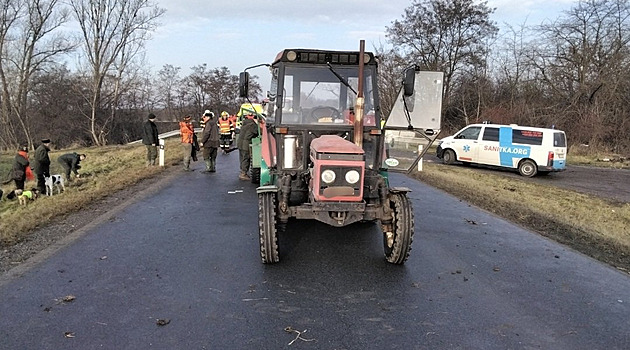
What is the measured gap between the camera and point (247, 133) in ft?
42.4

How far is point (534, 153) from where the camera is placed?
18.7 metres

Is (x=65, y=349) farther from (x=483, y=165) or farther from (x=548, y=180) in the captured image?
(x=483, y=165)

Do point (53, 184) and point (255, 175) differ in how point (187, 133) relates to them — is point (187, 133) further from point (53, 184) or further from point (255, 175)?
point (53, 184)

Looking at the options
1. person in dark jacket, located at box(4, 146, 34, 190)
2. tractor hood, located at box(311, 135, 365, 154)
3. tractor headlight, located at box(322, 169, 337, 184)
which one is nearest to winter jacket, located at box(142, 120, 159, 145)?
person in dark jacket, located at box(4, 146, 34, 190)

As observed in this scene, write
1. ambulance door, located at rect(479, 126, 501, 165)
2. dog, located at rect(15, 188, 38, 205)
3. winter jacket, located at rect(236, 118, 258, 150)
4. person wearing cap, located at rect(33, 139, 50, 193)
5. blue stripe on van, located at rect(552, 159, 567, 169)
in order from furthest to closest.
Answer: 1. ambulance door, located at rect(479, 126, 501, 165)
2. blue stripe on van, located at rect(552, 159, 567, 169)
3. winter jacket, located at rect(236, 118, 258, 150)
4. person wearing cap, located at rect(33, 139, 50, 193)
5. dog, located at rect(15, 188, 38, 205)

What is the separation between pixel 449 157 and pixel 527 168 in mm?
3846

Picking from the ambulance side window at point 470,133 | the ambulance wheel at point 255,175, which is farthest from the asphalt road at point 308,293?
the ambulance side window at point 470,133

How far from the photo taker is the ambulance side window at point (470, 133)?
2069cm

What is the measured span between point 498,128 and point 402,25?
2189 cm

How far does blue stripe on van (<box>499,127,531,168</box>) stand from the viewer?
62.7 feet

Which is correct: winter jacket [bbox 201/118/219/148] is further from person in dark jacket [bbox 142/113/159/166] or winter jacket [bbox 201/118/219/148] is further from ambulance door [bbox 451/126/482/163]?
ambulance door [bbox 451/126/482/163]

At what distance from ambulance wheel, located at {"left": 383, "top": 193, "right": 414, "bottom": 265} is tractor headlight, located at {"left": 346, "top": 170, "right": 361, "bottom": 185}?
2.22ft

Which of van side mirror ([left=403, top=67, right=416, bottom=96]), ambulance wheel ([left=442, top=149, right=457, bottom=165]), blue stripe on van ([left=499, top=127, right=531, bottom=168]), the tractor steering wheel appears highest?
van side mirror ([left=403, top=67, right=416, bottom=96])

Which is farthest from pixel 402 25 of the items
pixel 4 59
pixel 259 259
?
pixel 259 259
